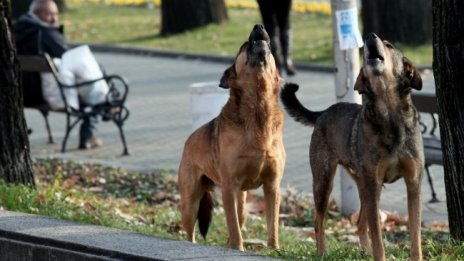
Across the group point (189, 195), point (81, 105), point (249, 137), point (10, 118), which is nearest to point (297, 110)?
point (249, 137)

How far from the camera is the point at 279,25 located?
20031 millimetres

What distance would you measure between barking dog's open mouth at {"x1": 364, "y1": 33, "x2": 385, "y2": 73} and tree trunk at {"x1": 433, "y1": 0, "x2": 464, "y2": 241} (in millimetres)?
984

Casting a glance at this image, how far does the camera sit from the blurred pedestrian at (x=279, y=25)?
1956 cm

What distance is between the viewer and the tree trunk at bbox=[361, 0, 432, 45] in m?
21.5

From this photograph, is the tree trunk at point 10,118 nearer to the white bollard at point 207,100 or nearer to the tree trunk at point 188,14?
the white bollard at point 207,100

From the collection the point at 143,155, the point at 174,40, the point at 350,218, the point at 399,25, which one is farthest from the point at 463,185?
the point at 174,40

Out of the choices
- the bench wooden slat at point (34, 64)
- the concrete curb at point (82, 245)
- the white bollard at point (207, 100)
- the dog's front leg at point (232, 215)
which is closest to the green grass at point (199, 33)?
the bench wooden slat at point (34, 64)

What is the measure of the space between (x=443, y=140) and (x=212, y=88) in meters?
3.76

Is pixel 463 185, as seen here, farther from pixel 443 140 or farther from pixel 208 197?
pixel 208 197

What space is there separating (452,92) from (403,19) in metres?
14.1

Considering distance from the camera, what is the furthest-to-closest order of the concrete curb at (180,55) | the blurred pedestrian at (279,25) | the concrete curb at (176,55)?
the concrete curb at (176,55), the concrete curb at (180,55), the blurred pedestrian at (279,25)

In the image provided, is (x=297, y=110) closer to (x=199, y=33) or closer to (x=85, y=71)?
(x=85, y=71)

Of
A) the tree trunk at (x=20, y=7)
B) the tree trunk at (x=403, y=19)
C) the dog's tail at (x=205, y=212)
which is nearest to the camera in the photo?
the dog's tail at (x=205, y=212)

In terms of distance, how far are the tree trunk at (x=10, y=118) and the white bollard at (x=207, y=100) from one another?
181 cm
